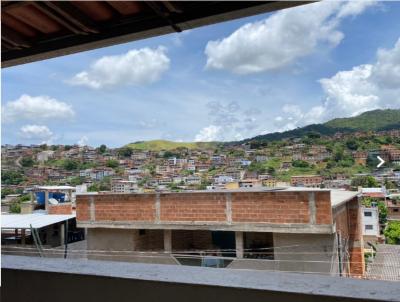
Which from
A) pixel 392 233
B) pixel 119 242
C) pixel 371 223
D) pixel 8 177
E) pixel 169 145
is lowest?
pixel 392 233

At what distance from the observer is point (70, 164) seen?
Answer: 343 inches

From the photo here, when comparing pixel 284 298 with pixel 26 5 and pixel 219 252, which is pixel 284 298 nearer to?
pixel 26 5

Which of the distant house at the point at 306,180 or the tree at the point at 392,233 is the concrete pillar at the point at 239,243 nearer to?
the distant house at the point at 306,180

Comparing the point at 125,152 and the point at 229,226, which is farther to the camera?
the point at 125,152

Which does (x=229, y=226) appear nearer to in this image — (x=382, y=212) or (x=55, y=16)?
(x=55, y=16)

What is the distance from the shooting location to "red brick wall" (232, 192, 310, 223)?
29.5ft

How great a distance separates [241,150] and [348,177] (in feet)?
16.2

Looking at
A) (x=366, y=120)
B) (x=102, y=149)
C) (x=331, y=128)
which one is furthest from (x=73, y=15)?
(x=366, y=120)

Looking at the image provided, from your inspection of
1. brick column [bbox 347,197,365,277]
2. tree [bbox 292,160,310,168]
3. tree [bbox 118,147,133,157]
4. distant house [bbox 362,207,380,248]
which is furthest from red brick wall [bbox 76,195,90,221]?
distant house [bbox 362,207,380,248]

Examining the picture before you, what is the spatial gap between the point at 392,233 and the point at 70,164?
114ft

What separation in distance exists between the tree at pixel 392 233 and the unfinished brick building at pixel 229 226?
27.0 m

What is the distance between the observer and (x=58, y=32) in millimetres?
1260

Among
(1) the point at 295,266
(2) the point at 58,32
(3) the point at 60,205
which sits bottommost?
(1) the point at 295,266

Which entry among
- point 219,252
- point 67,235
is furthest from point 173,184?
point 67,235
